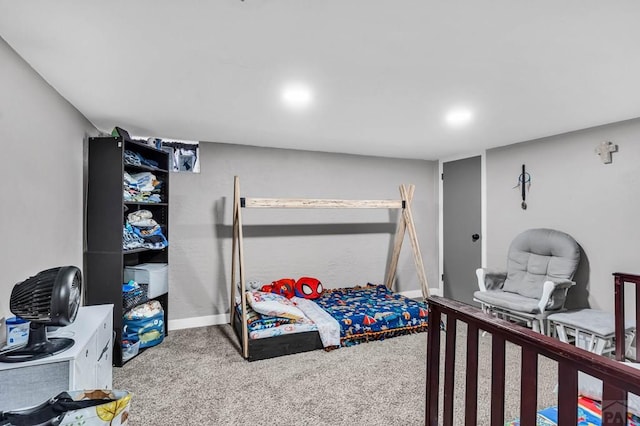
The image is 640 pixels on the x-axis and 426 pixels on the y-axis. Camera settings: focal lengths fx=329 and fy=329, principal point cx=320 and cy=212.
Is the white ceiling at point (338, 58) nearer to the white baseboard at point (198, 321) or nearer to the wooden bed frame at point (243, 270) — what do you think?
the wooden bed frame at point (243, 270)

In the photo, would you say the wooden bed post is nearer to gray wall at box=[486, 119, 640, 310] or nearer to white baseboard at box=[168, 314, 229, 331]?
gray wall at box=[486, 119, 640, 310]

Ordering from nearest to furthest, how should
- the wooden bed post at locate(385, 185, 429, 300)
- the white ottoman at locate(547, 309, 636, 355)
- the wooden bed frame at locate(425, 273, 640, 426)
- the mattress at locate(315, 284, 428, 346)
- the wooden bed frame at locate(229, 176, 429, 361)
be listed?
the wooden bed frame at locate(425, 273, 640, 426), the white ottoman at locate(547, 309, 636, 355), the wooden bed frame at locate(229, 176, 429, 361), the mattress at locate(315, 284, 428, 346), the wooden bed post at locate(385, 185, 429, 300)

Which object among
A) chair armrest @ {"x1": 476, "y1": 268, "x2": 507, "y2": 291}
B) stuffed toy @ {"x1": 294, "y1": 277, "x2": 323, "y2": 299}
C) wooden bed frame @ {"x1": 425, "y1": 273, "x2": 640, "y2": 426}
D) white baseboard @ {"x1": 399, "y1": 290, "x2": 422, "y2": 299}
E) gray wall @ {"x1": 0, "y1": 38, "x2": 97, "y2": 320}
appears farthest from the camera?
white baseboard @ {"x1": 399, "y1": 290, "x2": 422, "y2": 299}

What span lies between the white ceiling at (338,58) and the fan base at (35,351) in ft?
4.80

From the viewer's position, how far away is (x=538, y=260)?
341cm

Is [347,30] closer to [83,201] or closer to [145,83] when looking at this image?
[145,83]

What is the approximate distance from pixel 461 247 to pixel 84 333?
171 inches

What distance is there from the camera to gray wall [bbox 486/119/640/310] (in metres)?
2.95

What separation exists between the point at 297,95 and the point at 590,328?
291 cm

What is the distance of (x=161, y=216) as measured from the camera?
3.56m

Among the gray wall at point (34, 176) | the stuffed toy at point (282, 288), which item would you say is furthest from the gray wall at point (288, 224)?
the gray wall at point (34, 176)

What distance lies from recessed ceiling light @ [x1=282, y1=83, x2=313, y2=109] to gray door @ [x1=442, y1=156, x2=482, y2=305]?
2899 millimetres

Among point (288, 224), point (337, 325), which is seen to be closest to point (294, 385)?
point (337, 325)

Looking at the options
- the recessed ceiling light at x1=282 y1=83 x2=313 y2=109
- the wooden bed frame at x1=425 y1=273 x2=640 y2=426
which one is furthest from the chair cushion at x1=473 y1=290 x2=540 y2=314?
the recessed ceiling light at x1=282 y1=83 x2=313 y2=109
